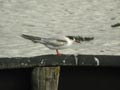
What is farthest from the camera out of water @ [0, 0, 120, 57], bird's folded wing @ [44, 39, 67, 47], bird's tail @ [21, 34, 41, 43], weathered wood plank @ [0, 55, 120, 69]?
water @ [0, 0, 120, 57]

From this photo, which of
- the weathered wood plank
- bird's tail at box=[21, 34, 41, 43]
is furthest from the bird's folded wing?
the weathered wood plank

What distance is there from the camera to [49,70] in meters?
6.42

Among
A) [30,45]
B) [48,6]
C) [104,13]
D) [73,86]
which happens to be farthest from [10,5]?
[73,86]

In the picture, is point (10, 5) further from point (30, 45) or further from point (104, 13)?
point (30, 45)

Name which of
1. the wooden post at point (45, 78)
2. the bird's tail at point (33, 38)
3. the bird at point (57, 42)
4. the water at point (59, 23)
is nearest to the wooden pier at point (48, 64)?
the wooden post at point (45, 78)

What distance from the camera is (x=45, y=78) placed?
6441mm

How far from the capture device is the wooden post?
6.41 meters

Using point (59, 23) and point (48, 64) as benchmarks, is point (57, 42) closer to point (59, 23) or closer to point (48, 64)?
point (48, 64)

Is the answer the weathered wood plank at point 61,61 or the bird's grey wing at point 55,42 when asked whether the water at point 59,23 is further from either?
the weathered wood plank at point 61,61

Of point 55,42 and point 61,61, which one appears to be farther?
point 55,42

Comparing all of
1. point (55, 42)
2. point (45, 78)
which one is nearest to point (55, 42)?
point (55, 42)

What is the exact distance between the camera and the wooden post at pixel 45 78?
6414mm

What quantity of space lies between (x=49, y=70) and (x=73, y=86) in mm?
698

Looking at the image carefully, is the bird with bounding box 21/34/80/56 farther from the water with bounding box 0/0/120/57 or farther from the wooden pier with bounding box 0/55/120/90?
the wooden pier with bounding box 0/55/120/90
